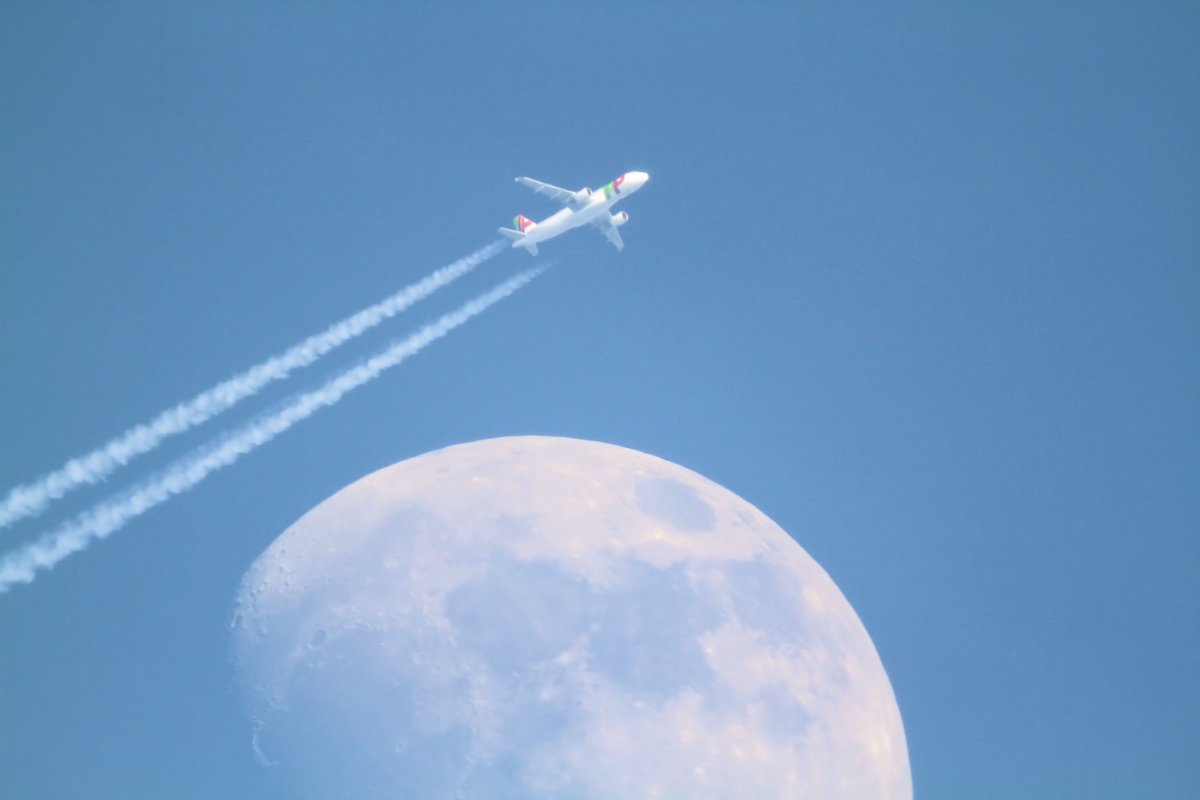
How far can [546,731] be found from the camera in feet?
119

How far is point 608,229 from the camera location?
73.4m

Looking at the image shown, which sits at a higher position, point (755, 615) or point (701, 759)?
point (755, 615)

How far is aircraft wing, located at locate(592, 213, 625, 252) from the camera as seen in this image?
2859 inches

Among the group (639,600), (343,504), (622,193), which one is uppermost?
(622,193)

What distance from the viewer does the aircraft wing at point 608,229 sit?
72.6 meters

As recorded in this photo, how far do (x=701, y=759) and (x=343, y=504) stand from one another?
75.0 ft

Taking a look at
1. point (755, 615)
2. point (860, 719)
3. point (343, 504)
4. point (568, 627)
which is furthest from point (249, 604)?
point (860, 719)

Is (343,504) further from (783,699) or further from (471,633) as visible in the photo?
(783,699)

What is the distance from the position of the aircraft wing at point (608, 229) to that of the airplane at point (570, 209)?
41cm

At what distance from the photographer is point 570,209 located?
7000cm

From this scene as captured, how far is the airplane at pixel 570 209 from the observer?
6900 cm

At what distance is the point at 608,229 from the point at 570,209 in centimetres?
454

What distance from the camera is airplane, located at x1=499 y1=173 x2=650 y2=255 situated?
226ft

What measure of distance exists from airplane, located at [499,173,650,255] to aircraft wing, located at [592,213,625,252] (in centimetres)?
41
